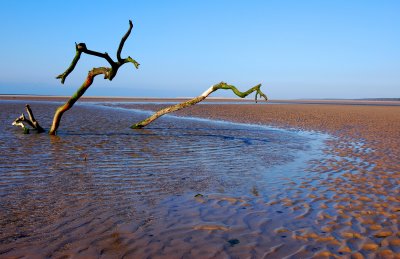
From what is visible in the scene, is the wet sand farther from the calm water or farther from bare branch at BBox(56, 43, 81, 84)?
bare branch at BBox(56, 43, 81, 84)

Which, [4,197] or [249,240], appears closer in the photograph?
[249,240]

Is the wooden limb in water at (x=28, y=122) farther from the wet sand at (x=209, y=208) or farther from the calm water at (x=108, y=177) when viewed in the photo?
the wet sand at (x=209, y=208)

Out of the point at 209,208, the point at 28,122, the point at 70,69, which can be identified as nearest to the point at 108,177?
the point at 209,208

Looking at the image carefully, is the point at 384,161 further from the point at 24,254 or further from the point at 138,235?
the point at 24,254

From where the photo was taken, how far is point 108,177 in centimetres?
752

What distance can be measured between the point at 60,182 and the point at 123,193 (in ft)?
4.88

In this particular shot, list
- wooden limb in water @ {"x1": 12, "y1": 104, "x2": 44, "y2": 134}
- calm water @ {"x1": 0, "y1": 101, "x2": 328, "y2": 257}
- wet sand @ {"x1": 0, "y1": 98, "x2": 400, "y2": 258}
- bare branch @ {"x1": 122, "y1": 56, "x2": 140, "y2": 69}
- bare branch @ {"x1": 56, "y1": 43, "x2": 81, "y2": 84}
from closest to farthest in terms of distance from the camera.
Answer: wet sand @ {"x1": 0, "y1": 98, "x2": 400, "y2": 258}
calm water @ {"x1": 0, "y1": 101, "x2": 328, "y2": 257}
bare branch @ {"x1": 56, "y1": 43, "x2": 81, "y2": 84}
bare branch @ {"x1": 122, "y1": 56, "x2": 140, "y2": 69}
wooden limb in water @ {"x1": 12, "y1": 104, "x2": 44, "y2": 134}

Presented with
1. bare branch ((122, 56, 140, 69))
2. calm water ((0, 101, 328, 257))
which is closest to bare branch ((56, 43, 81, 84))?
bare branch ((122, 56, 140, 69))

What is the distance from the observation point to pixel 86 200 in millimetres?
5930

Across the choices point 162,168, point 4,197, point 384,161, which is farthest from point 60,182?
point 384,161

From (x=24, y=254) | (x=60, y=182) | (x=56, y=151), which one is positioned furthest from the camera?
(x=56, y=151)

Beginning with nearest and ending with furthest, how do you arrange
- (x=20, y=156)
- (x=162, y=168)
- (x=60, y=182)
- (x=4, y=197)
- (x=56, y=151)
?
(x=4, y=197) → (x=60, y=182) → (x=162, y=168) → (x=20, y=156) → (x=56, y=151)

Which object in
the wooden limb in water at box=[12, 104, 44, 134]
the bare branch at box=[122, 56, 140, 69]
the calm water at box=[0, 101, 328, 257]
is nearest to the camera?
the calm water at box=[0, 101, 328, 257]

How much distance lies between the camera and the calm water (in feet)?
15.5
